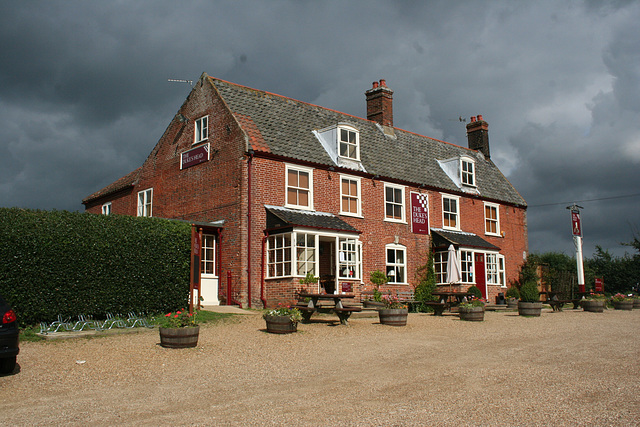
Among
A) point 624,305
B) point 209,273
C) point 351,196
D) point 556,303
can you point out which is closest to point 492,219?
point 556,303

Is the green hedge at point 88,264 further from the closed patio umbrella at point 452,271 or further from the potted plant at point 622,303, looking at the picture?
the potted plant at point 622,303

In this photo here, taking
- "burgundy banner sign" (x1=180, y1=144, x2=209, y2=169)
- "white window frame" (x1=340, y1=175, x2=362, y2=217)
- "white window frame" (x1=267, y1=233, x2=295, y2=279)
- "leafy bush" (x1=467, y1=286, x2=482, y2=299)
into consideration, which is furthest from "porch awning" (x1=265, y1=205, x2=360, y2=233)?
"leafy bush" (x1=467, y1=286, x2=482, y2=299)

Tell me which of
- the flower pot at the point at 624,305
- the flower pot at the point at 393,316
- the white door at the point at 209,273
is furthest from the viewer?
the flower pot at the point at 624,305

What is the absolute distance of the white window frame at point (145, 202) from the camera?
25.2 m

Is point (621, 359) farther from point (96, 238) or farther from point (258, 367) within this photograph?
point (96, 238)

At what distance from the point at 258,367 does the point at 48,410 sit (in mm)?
3667

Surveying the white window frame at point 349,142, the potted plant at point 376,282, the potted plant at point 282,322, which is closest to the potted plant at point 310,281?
the potted plant at point 376,282

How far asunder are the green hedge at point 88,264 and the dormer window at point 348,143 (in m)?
8.87

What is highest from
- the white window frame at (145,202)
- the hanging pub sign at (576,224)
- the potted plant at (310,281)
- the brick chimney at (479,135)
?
the brick chimney at (479,135)

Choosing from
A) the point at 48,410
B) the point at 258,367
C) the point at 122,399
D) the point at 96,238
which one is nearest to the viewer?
the point at 48,410

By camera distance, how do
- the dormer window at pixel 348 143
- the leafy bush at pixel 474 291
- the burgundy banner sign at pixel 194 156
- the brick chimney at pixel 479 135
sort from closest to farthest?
the burgundy banner sign at pixel 194 156
the dormer window at pixel 348 143
the leafy bush at pixel 474 291
the brick chimney at pixel 479 135

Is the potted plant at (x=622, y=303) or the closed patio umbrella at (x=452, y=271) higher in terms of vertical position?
the closed patio umbrella at (x=452, y=271)

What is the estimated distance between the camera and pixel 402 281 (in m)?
24.0

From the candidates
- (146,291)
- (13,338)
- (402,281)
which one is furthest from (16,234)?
(402,281)
